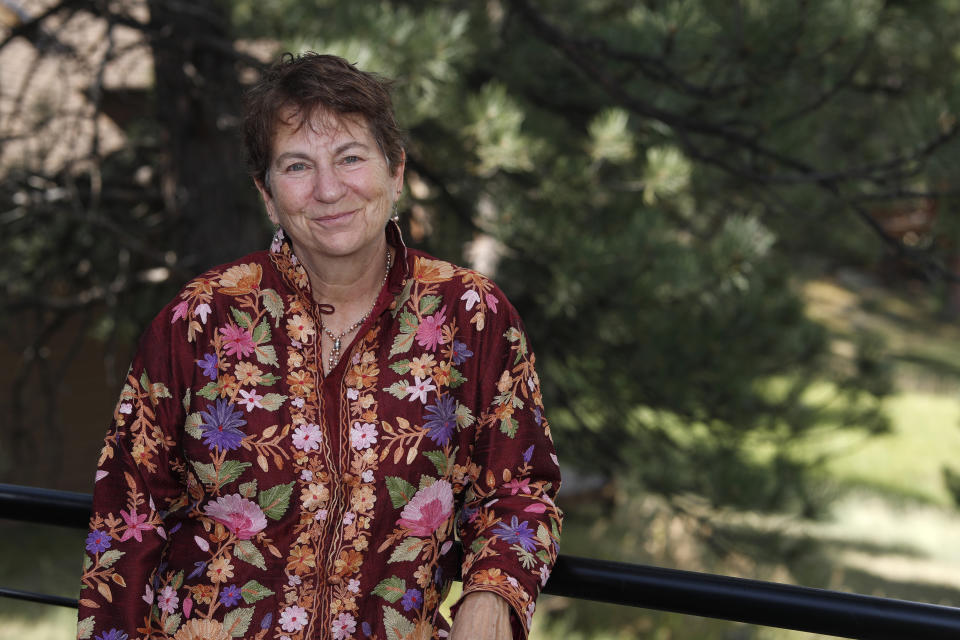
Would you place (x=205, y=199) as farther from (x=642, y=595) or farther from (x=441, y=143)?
(x=642, y=595)

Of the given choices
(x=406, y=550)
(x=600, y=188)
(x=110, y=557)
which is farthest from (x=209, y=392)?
(x=600, y=188)

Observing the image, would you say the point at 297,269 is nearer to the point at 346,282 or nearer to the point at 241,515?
the point at 346,282

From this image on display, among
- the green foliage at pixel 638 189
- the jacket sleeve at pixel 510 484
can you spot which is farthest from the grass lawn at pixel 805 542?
the jacket sleeve at pixel 510 484

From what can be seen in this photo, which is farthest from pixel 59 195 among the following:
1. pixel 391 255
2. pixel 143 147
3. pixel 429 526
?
pixel 429 526

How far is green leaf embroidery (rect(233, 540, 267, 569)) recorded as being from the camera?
1.32m

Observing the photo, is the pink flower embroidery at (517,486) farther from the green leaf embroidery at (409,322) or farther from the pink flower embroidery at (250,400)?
the pink flower embroidery at (250,400)

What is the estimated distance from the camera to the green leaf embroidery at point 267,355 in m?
1.36

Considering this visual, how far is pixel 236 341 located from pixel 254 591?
0.37m

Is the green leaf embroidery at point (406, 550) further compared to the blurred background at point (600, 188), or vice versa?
the blurred background at point (600, 188)

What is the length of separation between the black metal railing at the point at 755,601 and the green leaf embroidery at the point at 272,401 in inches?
18.5

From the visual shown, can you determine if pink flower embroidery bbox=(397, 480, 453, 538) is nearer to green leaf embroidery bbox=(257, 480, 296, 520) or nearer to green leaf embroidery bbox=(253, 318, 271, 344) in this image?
green leaf embroidery bbox=(257, 480, 296, 520)

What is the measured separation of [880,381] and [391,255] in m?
4.24

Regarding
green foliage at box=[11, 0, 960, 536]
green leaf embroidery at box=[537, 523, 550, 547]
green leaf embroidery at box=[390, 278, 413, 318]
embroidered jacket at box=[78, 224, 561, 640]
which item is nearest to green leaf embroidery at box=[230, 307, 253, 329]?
embroidered jacket at box=[78, 224, 561, 640]

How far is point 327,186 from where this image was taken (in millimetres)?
1376
